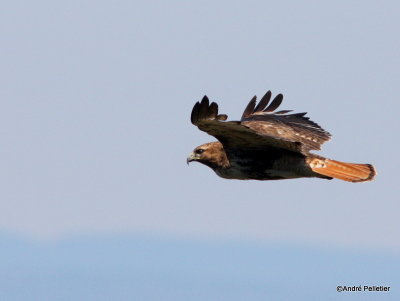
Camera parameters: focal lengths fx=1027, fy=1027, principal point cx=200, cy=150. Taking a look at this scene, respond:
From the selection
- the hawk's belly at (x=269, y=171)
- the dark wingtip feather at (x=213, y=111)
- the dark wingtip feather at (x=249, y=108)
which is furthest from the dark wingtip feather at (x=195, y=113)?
the dark wingtip feather at (x=249, y=108)

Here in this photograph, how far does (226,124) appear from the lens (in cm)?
1503

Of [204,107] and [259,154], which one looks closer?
[204,107]

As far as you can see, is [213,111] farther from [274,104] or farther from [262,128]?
[274,104]

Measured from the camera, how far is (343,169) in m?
16.2

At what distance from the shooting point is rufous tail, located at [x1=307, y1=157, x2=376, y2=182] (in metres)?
16.0

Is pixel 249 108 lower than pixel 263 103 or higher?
lower

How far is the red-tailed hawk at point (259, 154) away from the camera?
15125 millimetres

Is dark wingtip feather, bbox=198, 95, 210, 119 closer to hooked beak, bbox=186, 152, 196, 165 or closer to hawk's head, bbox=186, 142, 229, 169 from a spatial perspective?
hawk's head, bbox=186, 142, 229, 169

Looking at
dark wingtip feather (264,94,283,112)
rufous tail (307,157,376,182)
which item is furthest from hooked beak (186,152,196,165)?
dark wingtip feather (264,94,283,112)

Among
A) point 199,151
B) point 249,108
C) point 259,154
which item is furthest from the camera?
point 249,108

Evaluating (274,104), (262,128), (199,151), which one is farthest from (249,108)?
(199,151)

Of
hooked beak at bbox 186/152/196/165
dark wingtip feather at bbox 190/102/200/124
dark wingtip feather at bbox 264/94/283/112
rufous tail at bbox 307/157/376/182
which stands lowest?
rufous tail at bbox 307/157/376/182

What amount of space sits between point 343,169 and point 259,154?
135 cm

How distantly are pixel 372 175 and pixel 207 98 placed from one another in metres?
3.13
